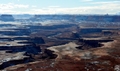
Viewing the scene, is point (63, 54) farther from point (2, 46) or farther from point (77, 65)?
point (2, 46)

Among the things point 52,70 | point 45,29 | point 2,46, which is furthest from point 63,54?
point 45,29

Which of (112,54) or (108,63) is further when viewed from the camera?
(112,54)

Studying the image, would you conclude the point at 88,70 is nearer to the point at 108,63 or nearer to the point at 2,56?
the point at 108,63

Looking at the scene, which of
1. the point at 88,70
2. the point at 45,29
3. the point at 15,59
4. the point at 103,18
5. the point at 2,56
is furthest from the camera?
the point at 103,18

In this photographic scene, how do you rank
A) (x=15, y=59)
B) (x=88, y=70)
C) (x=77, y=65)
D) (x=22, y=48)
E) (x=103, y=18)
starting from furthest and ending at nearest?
(x=103, y=18), (x=22, y=48), (x=15, y=59), (x=77, y=65), (x=88, y=70)

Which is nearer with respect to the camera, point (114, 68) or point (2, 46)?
point (114, 68)

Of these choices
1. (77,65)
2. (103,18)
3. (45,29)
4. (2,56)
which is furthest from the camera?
(103,18)

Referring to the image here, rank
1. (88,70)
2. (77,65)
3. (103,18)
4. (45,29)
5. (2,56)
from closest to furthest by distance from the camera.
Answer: (88,70) → (77,65) → (2,56) → (45,29) → (103,18)

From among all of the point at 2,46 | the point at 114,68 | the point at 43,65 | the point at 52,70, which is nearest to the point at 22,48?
the point at 2,46

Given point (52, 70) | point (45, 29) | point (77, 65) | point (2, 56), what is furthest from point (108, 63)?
point (45, 29)
